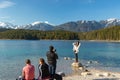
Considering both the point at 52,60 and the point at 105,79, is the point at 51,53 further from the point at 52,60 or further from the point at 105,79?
the point at 105,79

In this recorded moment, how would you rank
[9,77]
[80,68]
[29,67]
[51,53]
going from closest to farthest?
1. [29,67]
2. [51,53]
3. [9,77]
4. [80,68]

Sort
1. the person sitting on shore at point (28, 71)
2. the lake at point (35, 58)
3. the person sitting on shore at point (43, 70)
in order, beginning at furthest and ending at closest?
the lake at point (35, 58), the person sitting on shore at point (43, 70), the person sitting on shore at point (28, 71)

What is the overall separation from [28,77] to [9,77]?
36.8ft

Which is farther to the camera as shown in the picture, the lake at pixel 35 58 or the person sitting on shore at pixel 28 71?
the lake at pixel 35 58

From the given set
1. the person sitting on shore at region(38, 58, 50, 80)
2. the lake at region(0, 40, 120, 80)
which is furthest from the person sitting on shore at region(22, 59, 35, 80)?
the lake at region(0, 40, 120, 80)

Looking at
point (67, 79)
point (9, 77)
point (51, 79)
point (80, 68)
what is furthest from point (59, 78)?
point (80, 68)

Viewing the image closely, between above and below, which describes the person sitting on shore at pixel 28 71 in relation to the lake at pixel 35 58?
above

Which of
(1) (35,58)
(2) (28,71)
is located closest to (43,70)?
(2) (28,71)

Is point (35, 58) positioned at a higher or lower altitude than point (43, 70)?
lower

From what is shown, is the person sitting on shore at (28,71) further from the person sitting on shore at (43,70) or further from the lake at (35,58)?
the lake at (35,58)

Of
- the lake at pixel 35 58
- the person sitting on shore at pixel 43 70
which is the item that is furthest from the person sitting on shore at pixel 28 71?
the lake at pixel 35 58

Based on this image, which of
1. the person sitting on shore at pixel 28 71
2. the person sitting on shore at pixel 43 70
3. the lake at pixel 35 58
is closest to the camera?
the person sitting on shore at pixel 28 71

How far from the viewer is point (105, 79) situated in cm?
2547

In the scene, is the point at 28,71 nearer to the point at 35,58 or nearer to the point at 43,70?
the point at 43,70
